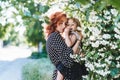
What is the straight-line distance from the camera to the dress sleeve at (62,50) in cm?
411

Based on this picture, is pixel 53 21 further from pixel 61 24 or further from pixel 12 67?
pixel 12 67

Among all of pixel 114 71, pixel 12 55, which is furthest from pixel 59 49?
pixel 12 55

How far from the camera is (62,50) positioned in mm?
4109

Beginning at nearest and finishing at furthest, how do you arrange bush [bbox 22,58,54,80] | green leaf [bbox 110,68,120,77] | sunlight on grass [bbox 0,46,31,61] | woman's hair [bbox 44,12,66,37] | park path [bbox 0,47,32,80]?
woman's hair [bbox 44,12,66,37] < green leaf [bbox 110,68,120,77] < bush [bbox 22,58,54,80] < park path [bbox 0,47,32,80] < sunlight on grass [bbox 0,46,31,61]

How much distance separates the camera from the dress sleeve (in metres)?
4.11

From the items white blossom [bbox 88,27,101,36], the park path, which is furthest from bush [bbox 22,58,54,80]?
white blossom [bbox 88,27,101,36]

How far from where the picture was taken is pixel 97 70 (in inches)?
169

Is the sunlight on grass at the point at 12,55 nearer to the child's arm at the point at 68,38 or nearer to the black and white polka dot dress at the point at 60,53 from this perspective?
the child's arm at the point at 68,38

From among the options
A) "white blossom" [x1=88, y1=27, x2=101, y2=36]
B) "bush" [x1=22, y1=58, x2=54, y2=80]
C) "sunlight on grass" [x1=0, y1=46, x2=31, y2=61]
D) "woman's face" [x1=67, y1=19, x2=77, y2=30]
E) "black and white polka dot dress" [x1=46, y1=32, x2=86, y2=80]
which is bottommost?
"sunlight on grass" [x1=0, y1=46, x2=31, y2=61]

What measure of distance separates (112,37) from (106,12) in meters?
0.26

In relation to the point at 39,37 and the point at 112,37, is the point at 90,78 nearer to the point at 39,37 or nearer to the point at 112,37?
the point at 112,37

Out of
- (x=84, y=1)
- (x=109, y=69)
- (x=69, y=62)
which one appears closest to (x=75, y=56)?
(x=69, y=62)

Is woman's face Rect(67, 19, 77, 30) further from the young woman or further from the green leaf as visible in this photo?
the green leaf

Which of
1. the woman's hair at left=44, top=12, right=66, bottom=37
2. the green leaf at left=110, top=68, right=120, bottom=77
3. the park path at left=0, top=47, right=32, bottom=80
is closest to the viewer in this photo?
the woman's hair at left=44, top=12, right=66, bottom=37
